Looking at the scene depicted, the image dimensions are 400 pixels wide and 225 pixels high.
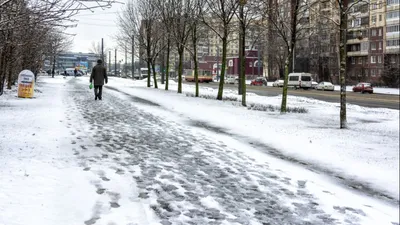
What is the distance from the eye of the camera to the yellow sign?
17.2 m

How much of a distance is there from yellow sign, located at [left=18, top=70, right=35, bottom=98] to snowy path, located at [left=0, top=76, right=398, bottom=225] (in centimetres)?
999

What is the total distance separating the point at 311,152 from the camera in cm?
771

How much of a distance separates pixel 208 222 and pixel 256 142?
494 centimetres

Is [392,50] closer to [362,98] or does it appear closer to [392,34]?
[392,34]

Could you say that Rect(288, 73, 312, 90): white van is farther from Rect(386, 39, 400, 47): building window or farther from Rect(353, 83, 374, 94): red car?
Rect(386, 39, 400, 47): building window

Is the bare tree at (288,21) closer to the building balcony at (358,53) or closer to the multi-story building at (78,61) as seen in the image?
the building balcony at (358,53)

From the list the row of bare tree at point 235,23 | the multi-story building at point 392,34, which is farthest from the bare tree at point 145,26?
the multi-story building at point 392,34

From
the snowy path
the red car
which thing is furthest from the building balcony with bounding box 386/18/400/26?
the snowy path

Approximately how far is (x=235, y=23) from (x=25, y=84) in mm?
10823

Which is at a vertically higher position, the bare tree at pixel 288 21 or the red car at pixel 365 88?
the bare tree at pixel 288 21

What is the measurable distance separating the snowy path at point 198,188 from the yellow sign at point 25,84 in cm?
999

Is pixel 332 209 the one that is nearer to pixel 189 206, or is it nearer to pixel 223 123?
pixel 189 206

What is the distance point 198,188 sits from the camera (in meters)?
5.12

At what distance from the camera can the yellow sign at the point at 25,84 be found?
56.3 feet
